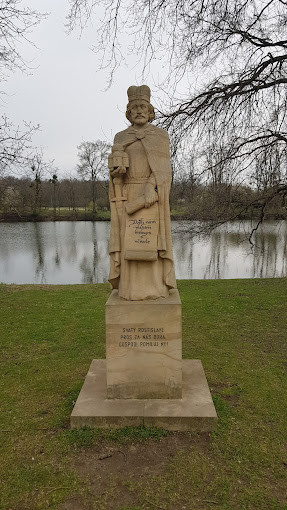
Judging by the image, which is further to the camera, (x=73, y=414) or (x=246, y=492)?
(x=73, y=414)

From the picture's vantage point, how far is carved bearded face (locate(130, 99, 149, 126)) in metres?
4.08

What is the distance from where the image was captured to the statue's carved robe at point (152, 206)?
13.6ft

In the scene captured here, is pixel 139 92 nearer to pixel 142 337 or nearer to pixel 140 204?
pixel 140 204

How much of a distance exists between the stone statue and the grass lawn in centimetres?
160

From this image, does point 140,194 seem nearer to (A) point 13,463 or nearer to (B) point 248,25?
(A) point 13,463

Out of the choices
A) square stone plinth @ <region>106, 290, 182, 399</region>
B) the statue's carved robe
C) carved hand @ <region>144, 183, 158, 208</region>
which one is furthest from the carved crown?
square stone plinth @ <region>106, 290, 182, 399</region>

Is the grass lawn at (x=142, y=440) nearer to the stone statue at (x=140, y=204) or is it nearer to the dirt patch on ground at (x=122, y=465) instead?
the dirt patch on ground at (x=122, y=465)

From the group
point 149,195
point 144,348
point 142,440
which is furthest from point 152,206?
point 142,440


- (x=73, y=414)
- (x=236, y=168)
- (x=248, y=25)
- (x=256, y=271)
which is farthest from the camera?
(x=256, y=271)

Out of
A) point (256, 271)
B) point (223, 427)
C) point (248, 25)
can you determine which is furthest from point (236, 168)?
point (256, 271)

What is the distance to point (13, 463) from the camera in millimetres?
3484

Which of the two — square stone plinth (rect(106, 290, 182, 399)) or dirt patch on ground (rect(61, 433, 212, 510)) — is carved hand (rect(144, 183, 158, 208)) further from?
dirt patch on ground (rect(61, 433, 212, 510))

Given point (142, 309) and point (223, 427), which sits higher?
point (142, 309)

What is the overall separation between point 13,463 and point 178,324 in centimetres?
213
